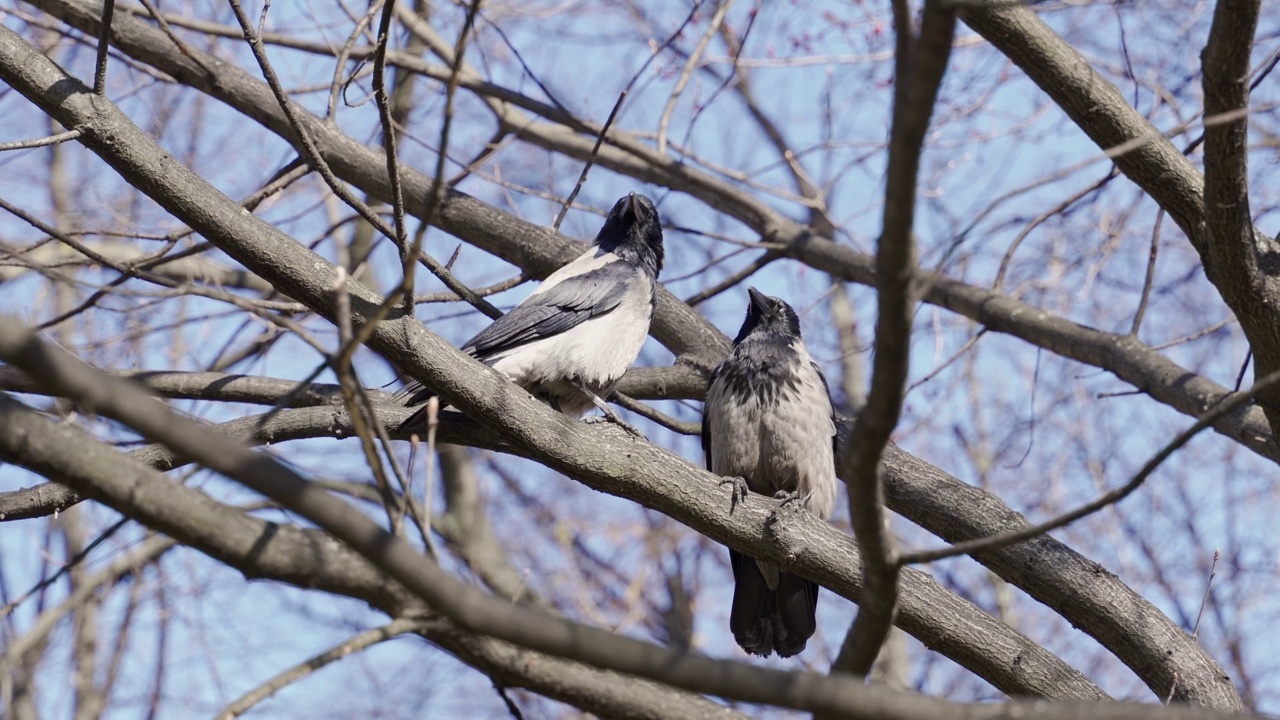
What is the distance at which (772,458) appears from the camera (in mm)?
5234

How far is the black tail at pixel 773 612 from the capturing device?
207 inches

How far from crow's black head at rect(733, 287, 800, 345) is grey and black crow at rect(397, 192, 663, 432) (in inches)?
24.5

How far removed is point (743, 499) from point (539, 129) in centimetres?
367

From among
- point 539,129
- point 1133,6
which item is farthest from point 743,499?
point 1133,6

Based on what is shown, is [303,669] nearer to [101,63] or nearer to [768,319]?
[101,63]

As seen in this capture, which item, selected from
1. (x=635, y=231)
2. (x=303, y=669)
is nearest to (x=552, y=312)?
(x=635, y=231)

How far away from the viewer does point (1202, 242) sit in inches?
153

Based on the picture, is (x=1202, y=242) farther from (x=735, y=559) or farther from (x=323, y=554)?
(x=323, y=554)

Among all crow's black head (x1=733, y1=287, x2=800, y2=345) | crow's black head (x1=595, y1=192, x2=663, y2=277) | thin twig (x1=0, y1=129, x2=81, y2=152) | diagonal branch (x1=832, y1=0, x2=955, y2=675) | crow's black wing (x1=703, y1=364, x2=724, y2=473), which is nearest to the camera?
diagonal branch (x1=832, y1=0, x2=955, y2=675)

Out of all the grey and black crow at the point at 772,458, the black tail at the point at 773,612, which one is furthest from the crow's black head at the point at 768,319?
the black tail at the point at 773,612

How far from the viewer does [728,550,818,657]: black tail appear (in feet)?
17.2

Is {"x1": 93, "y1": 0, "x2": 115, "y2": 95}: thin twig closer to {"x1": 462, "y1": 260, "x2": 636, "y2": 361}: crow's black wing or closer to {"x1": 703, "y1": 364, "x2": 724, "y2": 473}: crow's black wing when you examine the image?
{"x1": 462, "y1": 260, "x2": 636, "y2": 361}: crow's black wing

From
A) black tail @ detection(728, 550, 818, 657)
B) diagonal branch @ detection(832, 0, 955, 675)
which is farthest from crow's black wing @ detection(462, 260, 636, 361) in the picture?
diagonal branch @ detection(832, 0, 955, 675)

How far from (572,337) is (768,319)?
125 centimetres
